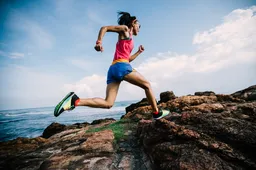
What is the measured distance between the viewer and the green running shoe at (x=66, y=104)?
279 centimetres

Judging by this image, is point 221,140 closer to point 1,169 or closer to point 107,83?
point 107,83

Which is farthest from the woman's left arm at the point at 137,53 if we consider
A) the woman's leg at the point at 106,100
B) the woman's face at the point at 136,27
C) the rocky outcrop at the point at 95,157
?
the rocky outcrop at the point at 95,157

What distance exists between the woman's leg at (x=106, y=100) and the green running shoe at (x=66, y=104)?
5.1 inches

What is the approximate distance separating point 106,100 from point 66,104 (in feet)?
2.61

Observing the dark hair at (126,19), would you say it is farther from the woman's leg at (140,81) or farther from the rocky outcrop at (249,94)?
the rocky outcrop at (249,94)

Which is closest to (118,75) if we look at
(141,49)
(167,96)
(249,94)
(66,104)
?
(66,104)

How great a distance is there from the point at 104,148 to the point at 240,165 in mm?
2637

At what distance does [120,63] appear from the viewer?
3.17 m

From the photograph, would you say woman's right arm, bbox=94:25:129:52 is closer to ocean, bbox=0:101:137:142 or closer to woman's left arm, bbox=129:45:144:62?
woman's left arm, bbox=129:45:144:62

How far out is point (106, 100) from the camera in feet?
10.5

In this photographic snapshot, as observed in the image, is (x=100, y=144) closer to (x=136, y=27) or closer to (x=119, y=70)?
(x=119, y=70)

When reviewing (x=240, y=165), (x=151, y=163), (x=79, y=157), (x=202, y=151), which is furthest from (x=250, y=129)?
(x=79, y=157)

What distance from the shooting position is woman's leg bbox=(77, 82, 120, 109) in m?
2.95

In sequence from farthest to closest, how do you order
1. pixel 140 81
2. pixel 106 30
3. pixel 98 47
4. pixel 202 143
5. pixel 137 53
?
pixel 137 53 → pixel 140 81 → pixel 106 30 → pixel 98 47 → pixel 202 143
